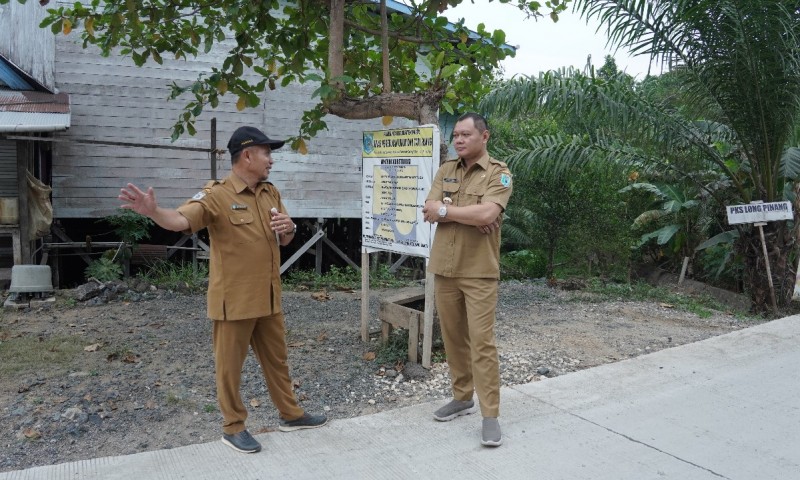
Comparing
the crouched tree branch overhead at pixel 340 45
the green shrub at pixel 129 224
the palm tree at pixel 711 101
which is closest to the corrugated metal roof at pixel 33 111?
the green shrub at pixel 129 224

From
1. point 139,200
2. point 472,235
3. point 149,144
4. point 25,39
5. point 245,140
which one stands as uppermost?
point 25,39

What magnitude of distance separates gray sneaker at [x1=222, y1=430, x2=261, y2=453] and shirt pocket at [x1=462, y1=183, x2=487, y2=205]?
6.21ft

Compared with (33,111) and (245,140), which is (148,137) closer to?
(33,111)

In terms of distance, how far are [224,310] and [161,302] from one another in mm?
5373

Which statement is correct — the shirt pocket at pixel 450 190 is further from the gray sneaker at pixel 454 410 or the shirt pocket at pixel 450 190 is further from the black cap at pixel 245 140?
the gray sneaker at pixel 454 410

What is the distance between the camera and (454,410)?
14.2 feet

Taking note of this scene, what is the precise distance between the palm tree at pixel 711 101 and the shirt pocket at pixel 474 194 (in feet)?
16.9

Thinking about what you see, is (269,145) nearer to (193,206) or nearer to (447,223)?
(193,206)

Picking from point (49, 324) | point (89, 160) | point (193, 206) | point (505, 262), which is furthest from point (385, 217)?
point (505, 262)

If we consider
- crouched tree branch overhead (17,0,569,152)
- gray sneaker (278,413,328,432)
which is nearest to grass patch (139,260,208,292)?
crouched tree branch overhead (17,0,569,152)

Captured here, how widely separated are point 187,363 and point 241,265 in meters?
2.32

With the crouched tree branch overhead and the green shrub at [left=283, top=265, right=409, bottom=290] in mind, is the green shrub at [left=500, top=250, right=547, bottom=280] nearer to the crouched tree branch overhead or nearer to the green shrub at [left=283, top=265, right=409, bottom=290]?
the green shrub at [left=283, top=265, right=409, bottom=290]

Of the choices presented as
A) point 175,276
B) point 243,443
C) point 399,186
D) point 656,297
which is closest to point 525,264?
point 656,297

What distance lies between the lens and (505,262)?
15273 mm
